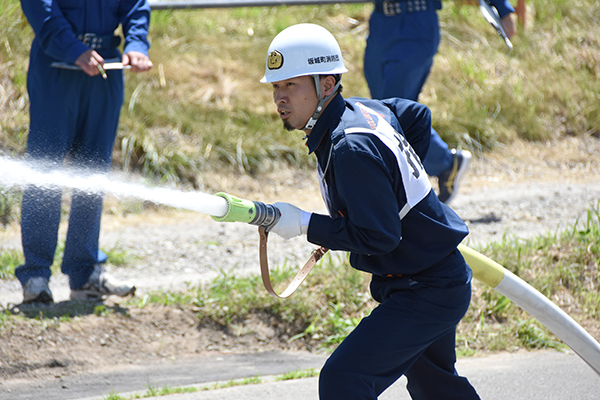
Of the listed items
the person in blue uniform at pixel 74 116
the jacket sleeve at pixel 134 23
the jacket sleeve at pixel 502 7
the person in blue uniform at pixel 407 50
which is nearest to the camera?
the person in blue uniform at pixel 74 116

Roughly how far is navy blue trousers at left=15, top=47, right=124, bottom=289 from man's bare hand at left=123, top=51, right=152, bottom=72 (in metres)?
0.20

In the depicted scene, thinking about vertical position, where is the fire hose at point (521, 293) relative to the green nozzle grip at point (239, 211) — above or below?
below

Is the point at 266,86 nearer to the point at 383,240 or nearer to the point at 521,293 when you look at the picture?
the point at 521,293

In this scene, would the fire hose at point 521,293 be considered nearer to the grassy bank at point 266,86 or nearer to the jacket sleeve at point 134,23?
the jacket sleeve at point 134,23

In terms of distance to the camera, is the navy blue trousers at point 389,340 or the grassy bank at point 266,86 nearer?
the navy blue trousers at point 389,340

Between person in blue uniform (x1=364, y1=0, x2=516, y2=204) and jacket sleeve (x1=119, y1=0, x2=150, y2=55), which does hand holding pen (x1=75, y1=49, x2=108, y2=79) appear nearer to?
jacket sleeve (x1=119, y1=0, x2=150, y2=55)

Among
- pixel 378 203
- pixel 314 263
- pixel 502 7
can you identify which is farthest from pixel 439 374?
pixel 502 7

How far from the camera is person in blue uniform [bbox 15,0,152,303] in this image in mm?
4328

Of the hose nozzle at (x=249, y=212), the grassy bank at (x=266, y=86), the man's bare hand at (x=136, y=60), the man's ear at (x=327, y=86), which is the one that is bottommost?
the grassy bank at (x=266, y=86)

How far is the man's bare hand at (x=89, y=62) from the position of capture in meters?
4.24

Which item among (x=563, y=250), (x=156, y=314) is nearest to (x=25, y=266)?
(x=156, y=314)

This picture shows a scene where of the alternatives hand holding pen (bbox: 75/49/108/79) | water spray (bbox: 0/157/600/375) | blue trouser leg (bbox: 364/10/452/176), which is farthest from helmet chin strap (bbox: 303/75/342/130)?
blue trouser leg (bbox: 364/10/452/176)

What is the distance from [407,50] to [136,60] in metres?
2.29

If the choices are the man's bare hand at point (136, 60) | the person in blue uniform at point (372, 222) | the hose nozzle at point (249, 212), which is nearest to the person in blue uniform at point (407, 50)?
the man's bare hand at point (136, 60)
